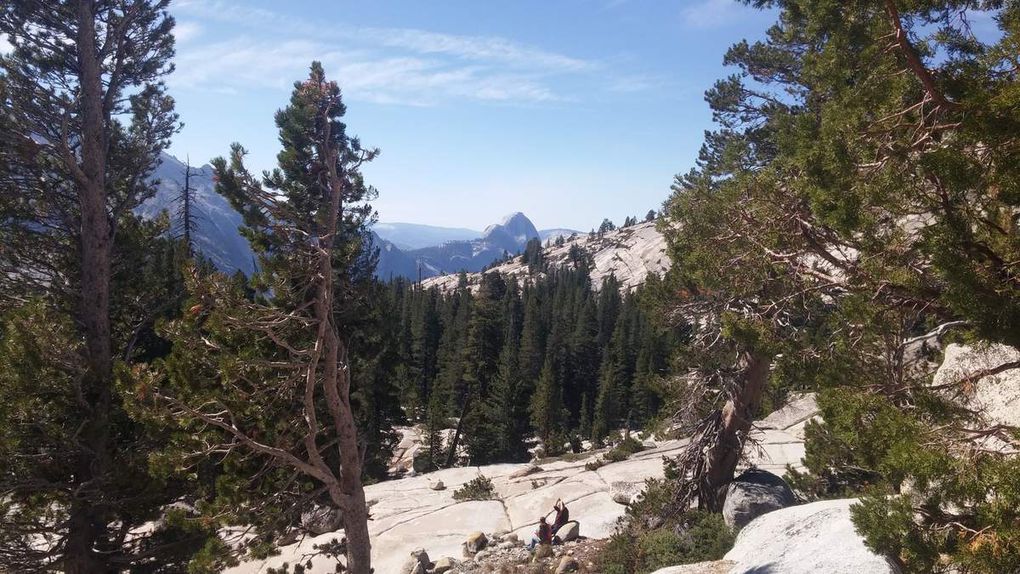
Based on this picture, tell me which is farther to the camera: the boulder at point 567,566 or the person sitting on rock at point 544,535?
the person sitting on rock at point 544,535

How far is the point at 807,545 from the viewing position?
734 centimetres

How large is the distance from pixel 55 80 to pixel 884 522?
491 inches

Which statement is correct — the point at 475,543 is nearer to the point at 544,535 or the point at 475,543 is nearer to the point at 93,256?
the point at 544,535

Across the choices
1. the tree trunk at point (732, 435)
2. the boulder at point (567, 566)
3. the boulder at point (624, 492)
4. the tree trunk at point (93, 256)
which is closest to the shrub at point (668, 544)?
the boulder at point (567, 566)

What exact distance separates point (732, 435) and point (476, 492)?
1037 cm

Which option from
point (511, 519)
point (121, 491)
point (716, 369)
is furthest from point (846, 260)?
point (511, 519)

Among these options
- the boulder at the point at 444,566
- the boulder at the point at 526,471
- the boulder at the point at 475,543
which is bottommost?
the boulder at the point at 526,471

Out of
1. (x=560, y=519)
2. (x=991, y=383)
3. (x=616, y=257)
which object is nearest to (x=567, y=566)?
(x=560, y=519)

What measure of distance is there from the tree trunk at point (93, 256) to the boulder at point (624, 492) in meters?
12.5

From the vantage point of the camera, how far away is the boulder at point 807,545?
253 inches

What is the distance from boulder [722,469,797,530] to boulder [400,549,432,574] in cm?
668

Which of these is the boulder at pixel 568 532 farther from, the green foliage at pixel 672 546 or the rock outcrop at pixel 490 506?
the green foliage at pixel 672 546

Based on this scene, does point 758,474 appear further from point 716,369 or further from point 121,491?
point 121,491

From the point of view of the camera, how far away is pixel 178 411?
7207 mm
